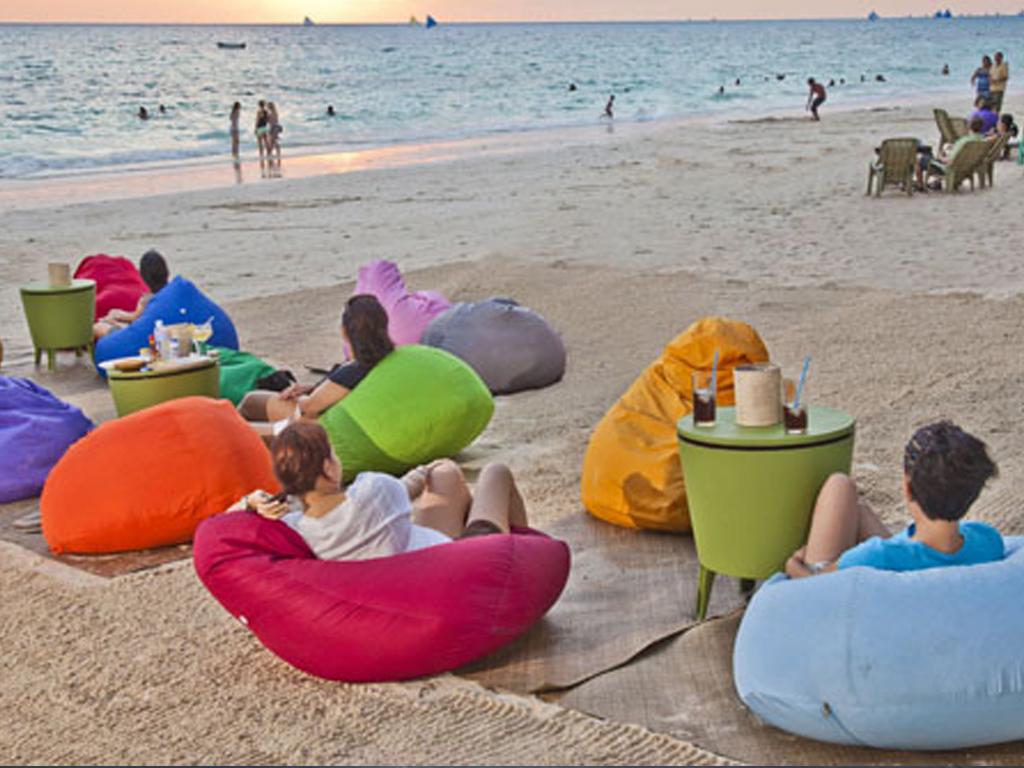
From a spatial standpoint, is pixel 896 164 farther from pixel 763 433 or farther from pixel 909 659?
pixel 909 659

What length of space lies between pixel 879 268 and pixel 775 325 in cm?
231

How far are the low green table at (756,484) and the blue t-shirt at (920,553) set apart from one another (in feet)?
1.55

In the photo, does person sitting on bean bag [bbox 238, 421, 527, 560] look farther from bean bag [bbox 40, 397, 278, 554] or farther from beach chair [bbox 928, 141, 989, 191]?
beach chair [bbox 928, 141, 989, 191]

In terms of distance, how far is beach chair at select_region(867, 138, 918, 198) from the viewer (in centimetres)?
1472

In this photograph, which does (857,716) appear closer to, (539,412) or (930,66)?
(539,412)

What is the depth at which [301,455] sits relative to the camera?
3.61 metres

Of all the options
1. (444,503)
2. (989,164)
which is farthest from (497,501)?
(989,164)

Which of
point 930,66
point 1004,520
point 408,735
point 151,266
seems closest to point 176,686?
point 408,735

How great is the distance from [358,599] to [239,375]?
12.9ft

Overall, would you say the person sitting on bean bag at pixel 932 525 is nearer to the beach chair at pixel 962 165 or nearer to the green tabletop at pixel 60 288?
the green tabletop at pixel 60 288

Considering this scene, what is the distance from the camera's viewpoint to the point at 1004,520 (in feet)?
15.7

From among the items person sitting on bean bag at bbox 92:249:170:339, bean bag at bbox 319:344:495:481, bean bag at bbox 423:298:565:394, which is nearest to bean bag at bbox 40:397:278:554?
bean bag at bbox 319:344:495:481

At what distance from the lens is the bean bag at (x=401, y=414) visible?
5.92 meters

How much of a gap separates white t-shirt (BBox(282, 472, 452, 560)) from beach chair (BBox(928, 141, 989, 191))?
12.7 meters
